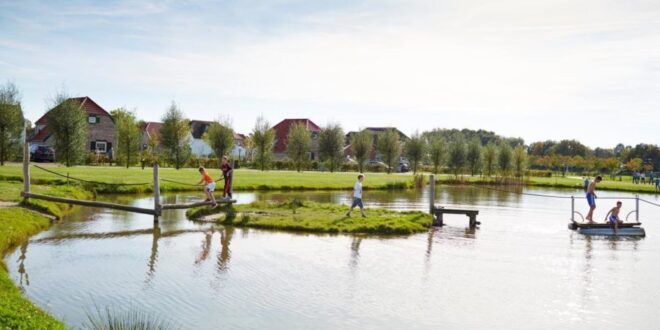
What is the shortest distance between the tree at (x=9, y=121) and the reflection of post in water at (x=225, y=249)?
32692mm

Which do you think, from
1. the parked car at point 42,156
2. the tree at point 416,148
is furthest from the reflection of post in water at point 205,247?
the tree at point 416,148

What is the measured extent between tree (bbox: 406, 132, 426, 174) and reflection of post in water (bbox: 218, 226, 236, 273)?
58991 mm

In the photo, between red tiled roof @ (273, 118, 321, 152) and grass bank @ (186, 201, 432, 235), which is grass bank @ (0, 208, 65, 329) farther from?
red tiled roof @ (273, 118, 321, 152)

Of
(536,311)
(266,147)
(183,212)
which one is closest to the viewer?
(536,311)

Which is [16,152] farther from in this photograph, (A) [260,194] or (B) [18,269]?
(B) [18,269]

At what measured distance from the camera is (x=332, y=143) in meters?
78.5

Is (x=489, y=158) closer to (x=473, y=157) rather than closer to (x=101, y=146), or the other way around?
(x=473, y=157)

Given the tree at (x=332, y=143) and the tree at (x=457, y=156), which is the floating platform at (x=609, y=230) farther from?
the tree at (x=457, y=156)

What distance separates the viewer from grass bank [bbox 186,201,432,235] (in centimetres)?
2484

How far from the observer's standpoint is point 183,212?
101 ft

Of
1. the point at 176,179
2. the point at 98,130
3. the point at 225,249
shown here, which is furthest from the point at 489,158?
the point at 225,249

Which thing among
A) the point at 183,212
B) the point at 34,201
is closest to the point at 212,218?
the point at 183,212

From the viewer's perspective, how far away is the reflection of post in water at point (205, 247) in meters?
18.6

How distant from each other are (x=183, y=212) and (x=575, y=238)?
18.5 meters
